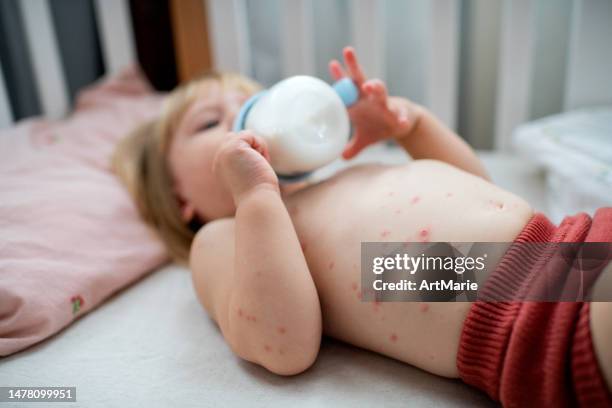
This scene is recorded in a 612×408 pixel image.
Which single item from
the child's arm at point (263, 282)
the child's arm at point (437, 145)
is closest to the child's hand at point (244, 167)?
the child's arm at point (263, 282)

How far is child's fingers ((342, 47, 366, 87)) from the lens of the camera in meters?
0.77

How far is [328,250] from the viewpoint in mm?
629

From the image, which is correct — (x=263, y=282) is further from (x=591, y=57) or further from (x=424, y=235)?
(x=591, y=57)

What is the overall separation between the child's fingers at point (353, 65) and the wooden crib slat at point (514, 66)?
0.65 meters

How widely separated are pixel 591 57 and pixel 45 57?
140 cm

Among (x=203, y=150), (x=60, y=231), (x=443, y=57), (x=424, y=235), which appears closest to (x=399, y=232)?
(x=424, y=235)

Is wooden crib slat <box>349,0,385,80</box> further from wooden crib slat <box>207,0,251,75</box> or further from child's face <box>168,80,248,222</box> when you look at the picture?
child's face <box>168,80,248,222</box>

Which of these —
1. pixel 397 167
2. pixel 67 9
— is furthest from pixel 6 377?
pixel 67 9

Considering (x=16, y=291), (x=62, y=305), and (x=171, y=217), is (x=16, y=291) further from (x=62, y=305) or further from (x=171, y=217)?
(x=171, y=217)

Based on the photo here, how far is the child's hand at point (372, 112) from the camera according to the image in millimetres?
779

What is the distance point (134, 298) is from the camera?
779mm

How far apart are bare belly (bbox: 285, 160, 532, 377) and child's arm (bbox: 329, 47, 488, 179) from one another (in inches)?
4.6

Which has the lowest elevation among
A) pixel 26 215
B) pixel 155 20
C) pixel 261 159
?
pixel 26 215

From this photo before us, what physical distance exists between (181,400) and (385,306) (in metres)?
0.25
